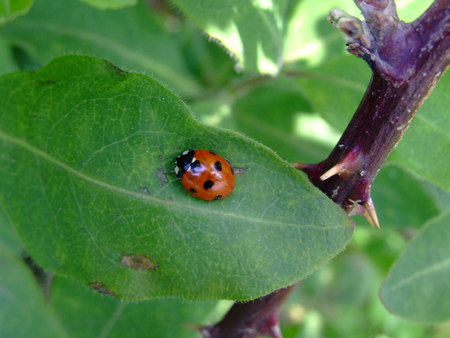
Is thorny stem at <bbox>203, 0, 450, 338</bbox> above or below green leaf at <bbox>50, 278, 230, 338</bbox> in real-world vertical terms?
above

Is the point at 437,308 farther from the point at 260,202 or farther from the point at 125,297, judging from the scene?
the point at 125,297

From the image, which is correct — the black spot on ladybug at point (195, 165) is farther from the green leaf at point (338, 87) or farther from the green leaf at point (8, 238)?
the green leaf at point (8, 238)

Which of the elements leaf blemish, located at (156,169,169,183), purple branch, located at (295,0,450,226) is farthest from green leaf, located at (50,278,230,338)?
purple branch, located at (295,0,450,226)

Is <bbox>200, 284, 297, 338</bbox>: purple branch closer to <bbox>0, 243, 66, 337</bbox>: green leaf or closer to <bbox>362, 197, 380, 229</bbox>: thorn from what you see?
<bbox>362, 197, 380, 229</bbox>: thorn

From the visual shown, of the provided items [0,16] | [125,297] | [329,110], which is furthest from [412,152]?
[0,16]

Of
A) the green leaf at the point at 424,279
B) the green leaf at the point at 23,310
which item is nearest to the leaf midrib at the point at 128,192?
the green leaf at the point at 23,310
